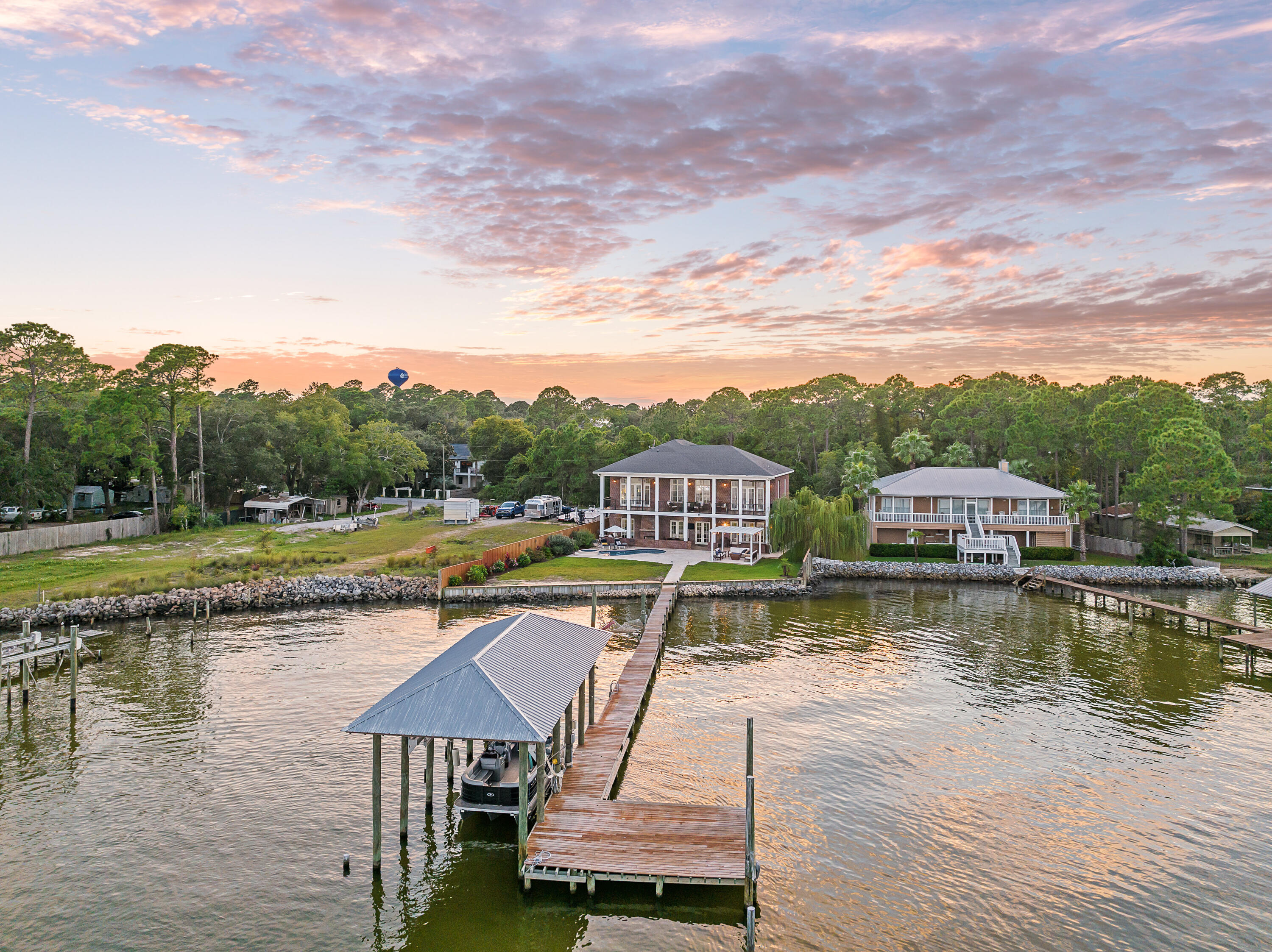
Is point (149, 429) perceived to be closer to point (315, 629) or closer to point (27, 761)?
point (315, 629)

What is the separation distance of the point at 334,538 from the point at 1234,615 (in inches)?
2307

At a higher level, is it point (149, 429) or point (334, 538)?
point (149, 429)

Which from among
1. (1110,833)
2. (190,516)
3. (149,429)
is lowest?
(1110,833)

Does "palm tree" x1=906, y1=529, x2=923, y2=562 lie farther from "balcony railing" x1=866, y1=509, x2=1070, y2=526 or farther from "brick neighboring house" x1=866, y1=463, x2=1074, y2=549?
"balcony railing" x1=866, y1=509, x2=1070, y2=526

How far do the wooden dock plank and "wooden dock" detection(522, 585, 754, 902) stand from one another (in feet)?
0.06

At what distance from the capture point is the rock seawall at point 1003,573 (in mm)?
52531

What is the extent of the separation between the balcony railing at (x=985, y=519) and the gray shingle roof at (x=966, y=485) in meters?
1.53

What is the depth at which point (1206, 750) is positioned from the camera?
2377 cm

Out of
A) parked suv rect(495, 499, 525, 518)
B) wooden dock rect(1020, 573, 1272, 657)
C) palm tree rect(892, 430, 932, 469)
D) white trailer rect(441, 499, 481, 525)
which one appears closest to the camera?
wooden dock rect(1020, 573, 1272, 657)

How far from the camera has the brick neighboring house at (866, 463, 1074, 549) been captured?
60.7 meters

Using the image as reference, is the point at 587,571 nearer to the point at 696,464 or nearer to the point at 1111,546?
the point at 696,464

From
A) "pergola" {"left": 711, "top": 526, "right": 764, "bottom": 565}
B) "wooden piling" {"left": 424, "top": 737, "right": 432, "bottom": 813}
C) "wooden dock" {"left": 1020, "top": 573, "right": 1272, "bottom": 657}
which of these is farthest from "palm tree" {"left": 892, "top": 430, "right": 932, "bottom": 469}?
"wooden piling" {"left": 424, "top": 737, "right": 432, "bottom": 813}

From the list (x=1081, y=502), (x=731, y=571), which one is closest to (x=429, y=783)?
(x=731, y=571)

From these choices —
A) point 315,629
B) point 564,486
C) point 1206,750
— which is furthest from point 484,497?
point 1206,750
